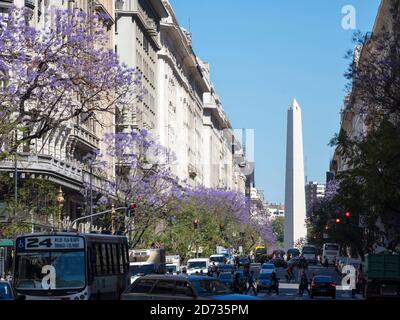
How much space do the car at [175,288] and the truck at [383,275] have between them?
24.4m

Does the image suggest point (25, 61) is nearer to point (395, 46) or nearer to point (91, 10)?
point (395, 46)

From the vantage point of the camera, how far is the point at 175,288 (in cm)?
2012

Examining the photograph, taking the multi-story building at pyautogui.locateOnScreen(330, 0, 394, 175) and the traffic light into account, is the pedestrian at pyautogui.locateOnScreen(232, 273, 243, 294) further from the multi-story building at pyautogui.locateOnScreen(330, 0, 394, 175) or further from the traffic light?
the multi-story building at pyautogui.locateOnScreen(330, 0, 394, 175)

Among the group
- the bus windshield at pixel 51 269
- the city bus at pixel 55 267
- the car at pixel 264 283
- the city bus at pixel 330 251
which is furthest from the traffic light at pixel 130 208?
the city bus at pixel 330 251

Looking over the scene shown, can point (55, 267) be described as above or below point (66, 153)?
below

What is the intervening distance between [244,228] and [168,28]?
40.1 meters

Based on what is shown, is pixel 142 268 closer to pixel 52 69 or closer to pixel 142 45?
pixel 52 69

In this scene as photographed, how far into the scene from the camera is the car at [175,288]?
19.8 metres

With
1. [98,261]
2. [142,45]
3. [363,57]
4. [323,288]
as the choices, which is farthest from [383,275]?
[142,45]

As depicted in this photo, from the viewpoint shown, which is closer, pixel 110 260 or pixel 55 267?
pixel 55 267

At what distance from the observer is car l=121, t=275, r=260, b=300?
1978 centimetres

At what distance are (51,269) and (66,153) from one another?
138ft

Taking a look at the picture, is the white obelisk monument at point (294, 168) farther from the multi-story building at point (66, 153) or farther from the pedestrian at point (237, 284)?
the pedestrian at point (237, 284)
